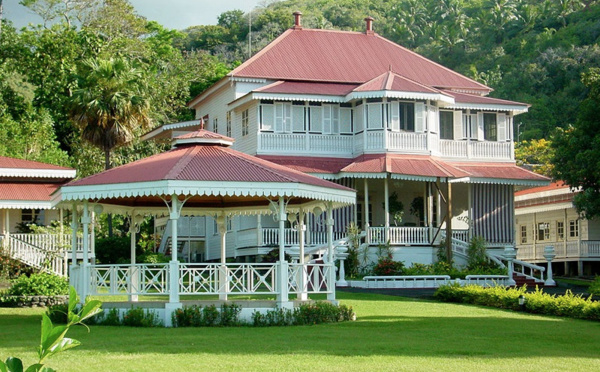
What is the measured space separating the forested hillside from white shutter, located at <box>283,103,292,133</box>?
5914 millimetres

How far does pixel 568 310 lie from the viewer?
22516 millimetres

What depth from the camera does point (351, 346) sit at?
15789 mm

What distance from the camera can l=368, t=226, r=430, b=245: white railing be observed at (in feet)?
118

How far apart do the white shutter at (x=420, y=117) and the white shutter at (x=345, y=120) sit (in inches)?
118

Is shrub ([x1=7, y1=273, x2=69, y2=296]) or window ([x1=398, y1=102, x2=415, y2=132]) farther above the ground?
window ([x1=398, y1=102, x2=415, y2=132])

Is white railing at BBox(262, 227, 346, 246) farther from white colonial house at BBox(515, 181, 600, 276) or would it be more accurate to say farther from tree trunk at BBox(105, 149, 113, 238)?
white colonial house at BBox(515, 181, 600, 276)

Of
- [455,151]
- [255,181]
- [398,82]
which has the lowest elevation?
[255,181]

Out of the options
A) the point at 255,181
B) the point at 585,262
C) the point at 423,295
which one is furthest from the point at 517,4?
the point at 255,181

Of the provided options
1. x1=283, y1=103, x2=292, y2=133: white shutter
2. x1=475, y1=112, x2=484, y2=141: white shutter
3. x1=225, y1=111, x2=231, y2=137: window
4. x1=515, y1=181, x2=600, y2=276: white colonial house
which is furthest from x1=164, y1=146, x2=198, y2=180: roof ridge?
x1=515, y1=181, x2=600, y2=276: white colonial house

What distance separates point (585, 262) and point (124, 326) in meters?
31.8

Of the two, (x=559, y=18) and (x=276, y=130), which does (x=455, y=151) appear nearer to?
(x=276, y=130)

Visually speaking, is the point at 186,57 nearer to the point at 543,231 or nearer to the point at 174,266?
the point at 543,231

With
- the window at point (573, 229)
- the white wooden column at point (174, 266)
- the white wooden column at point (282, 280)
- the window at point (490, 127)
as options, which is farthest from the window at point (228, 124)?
the white wooden column at point (174, 266)

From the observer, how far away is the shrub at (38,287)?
2500 centimetres
